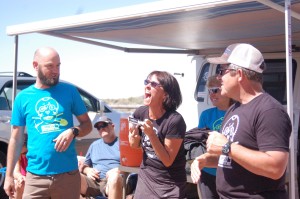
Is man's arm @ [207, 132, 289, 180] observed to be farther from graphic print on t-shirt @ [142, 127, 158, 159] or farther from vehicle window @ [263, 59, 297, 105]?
vehicle window @ [263, 59, 297, 105]

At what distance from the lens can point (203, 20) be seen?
4.65 metres

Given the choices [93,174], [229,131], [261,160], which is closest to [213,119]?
[229,131]

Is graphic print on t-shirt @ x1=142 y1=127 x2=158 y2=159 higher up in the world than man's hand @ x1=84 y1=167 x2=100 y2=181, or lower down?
higher up

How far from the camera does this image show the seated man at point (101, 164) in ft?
18.2

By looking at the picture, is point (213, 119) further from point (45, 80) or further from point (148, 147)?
point (45, 80)

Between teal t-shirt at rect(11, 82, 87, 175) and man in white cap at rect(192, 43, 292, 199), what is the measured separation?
1.47m

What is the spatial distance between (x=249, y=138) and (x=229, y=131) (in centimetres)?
16

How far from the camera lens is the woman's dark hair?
3.34 meters

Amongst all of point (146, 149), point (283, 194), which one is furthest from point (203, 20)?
point (283, 194)

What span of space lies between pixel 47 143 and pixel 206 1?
1.68m

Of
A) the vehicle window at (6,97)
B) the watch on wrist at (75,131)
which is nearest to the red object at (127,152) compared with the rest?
the watch on wrist at (75,131)

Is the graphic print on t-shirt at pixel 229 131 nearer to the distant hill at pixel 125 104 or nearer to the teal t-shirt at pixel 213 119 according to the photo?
the teal t-shirt at pixel 213 119

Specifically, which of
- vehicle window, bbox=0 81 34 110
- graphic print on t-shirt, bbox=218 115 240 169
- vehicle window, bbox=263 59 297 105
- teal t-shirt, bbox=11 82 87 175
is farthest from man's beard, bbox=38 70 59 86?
vehicle window, bbox=0 81 34 110

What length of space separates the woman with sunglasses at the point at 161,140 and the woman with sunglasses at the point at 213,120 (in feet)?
2.19
